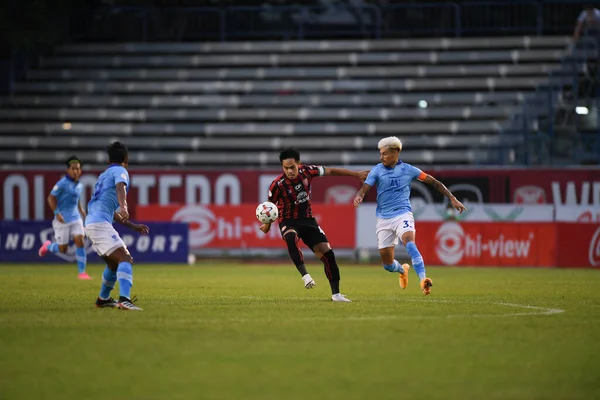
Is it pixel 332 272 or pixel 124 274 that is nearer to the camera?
pixel 124 274

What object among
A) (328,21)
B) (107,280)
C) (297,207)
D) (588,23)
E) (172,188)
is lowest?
(107,280)

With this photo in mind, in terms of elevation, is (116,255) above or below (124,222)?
below

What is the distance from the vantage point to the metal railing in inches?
1528

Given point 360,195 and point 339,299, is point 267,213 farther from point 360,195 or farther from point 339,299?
point 339,299

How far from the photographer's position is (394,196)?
653 inches

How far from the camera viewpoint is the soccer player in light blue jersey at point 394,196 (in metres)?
16.3

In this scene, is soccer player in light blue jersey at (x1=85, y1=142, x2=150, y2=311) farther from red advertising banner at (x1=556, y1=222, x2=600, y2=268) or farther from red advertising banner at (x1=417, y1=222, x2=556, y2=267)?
red advertising banner at (x1=556, y1=222, x2=600, y2=268)

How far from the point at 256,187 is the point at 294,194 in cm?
1705

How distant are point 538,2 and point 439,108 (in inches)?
206

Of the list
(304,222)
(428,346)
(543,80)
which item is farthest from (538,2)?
(428,346)

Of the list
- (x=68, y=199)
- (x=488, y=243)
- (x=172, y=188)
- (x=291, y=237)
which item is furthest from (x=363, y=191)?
(x=172, y=188)

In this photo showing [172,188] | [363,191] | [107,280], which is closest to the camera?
[107,280]

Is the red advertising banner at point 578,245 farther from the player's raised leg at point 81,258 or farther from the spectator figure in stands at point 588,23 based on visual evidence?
the player's raised leg at point 81,258

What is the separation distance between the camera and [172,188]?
33.2 meters
